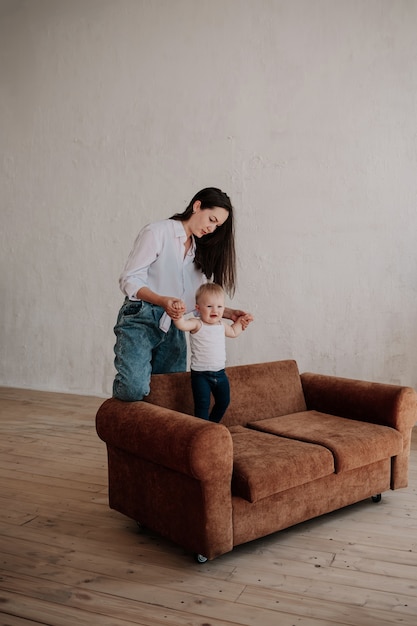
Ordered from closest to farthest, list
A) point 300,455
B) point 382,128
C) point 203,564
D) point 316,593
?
point 316,593
point 203,564
point 300,455
point 382,128

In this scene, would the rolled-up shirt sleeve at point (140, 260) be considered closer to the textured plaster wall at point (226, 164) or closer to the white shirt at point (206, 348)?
the white shirt at point (206, 348)

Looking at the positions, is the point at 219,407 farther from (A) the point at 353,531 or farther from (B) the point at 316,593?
(B) the point at 316,593

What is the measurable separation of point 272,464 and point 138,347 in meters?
0.82

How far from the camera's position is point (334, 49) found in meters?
5.00

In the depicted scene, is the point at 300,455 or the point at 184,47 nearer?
the point at 300,455

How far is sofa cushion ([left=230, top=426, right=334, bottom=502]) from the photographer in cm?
249

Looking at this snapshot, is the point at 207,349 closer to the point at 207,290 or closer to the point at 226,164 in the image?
the point at 207,290

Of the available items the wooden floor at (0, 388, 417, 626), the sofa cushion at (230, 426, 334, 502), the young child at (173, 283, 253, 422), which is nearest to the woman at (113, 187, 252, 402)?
the young child at (173, 283, 253, 422)

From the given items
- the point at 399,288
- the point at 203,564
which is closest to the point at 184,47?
the point at 399,288

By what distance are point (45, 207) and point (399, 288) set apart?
11.4ft

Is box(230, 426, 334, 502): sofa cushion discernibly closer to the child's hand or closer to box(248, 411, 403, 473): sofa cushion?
box(248, 411, 403, 473): sofa cushion

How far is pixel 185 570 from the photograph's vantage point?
2439 mm

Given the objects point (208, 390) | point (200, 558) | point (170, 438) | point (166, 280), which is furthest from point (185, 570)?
point (166, 280)

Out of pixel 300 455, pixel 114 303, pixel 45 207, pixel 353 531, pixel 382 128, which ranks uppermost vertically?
pixel 382 128
